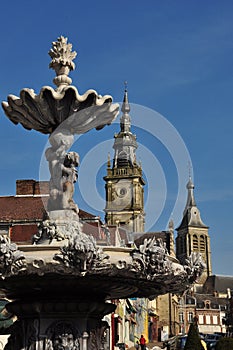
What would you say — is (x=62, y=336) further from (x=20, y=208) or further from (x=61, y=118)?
(x=20, y=208)

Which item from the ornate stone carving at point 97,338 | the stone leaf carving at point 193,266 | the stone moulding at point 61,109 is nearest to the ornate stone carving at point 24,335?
the ornate stone carving at point 97,338

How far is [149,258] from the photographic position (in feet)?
23.2

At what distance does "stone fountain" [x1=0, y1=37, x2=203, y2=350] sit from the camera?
23.0ft

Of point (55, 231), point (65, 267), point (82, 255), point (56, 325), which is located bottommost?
point (56, 325)

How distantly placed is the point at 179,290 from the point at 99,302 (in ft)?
3.70

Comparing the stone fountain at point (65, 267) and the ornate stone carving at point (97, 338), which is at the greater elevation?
the stone fountain at point (65, 267)

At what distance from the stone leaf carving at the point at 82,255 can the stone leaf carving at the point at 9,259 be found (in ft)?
1.37

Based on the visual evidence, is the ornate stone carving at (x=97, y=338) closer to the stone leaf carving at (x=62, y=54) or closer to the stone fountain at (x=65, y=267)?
the stone fountain at (x=65, y=267)

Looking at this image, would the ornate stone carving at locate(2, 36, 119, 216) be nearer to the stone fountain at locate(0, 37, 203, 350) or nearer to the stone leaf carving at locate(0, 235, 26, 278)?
the stone fountain at locate(0, 37, 203, 350)

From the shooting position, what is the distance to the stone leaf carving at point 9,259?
6758 mm

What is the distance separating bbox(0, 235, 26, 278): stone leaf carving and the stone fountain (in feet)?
0.04

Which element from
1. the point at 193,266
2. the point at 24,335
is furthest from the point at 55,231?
the point at 193,266

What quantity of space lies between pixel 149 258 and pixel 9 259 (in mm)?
1620

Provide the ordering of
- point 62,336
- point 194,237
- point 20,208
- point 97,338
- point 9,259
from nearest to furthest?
1. point 9,259
2. point 62,336
3. point 97,338
4. point 20,208
5. point 194,237
